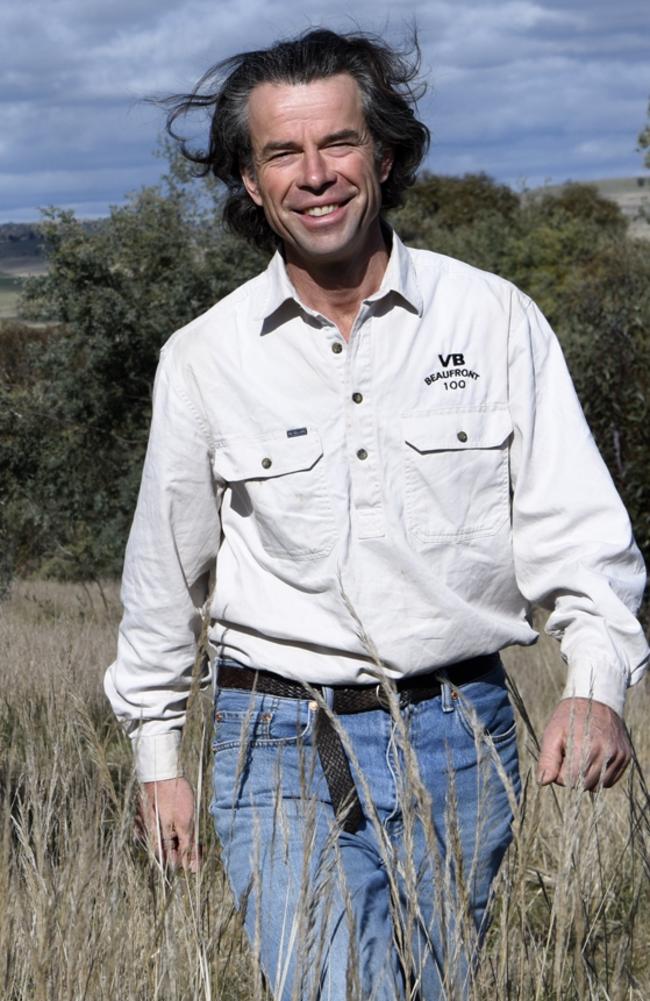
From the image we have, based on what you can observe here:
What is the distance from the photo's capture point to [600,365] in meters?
12.4

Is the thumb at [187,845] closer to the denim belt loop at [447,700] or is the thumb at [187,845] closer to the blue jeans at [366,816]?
the blue jeans at [366,816]

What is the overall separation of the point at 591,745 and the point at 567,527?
0.56 m

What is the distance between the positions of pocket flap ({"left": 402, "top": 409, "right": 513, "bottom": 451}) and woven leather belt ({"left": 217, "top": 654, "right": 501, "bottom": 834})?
16.3 inches

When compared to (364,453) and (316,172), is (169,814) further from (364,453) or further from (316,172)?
(316,172)

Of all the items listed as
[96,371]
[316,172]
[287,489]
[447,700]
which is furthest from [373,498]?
[96,371]

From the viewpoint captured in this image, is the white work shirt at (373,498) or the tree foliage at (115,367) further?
the tree foliage at (115,367)

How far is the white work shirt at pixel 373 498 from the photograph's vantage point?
113 inches

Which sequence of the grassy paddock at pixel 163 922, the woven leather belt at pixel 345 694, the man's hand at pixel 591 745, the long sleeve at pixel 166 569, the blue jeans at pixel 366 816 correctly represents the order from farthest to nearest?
1. the long sleeve at pixel 166 569
2. the woven leather belt at pixel 345 694
3. the blue jeans at pixel 366 816
4. the man's hand at pixel 591 745
5. the grassy paddock at pixel 163 922

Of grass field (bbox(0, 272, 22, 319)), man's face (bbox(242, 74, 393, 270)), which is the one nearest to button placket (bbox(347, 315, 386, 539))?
man's face (bbox(242, 74, 393, 270))

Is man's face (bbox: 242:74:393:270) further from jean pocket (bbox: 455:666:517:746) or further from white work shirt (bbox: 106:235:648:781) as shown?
jean pocket (bbox: 455:666:517:746)

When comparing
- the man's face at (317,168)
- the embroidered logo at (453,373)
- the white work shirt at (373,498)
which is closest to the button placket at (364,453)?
the white work shirt at (373,498)

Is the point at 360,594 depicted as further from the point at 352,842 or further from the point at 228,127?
the point at 228,127

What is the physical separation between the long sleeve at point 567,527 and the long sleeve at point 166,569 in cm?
63

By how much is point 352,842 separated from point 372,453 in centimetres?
72
